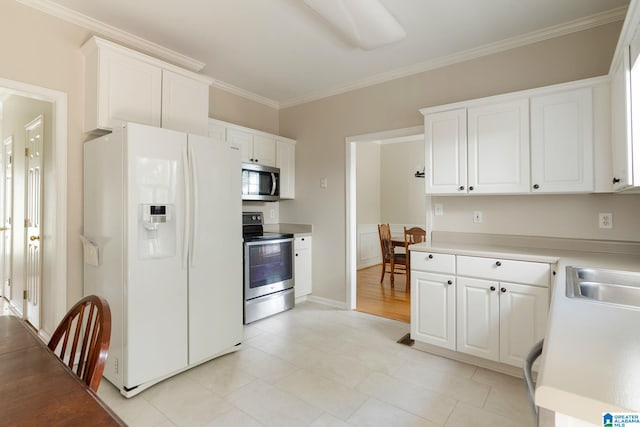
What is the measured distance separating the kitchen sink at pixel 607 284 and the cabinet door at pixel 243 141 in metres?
3.13

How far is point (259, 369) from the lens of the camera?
2439 millimetres

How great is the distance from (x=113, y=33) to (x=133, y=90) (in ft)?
1.84

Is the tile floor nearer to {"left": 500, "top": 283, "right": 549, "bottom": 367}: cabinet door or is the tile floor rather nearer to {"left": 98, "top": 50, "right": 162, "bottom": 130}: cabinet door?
{"left": 500, "top": 283, "right": 549, "bottom": 367}: cabinet door

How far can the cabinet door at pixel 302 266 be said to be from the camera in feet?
12.9

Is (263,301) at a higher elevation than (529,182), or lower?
lower

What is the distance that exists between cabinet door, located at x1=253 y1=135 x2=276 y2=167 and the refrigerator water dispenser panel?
1740 mm

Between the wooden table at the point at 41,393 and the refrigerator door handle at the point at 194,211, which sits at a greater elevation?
the refrigerator door handle at the point at 194,211

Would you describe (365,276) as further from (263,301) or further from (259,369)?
(259,369)

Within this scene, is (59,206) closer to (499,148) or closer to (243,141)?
(243,141)

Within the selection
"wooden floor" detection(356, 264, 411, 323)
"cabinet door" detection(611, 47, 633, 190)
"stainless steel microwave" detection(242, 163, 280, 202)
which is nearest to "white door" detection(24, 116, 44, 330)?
"stainless steel microwave" detection(242, 163, 280, 202)

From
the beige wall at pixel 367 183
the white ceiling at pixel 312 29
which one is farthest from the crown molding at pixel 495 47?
the beige wall at pixel 367 183

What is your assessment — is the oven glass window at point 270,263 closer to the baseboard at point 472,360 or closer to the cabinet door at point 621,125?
the baseboard at point 472,360

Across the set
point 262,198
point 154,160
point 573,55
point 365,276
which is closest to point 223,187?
point 154,160

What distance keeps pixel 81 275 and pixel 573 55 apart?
4326 mm
